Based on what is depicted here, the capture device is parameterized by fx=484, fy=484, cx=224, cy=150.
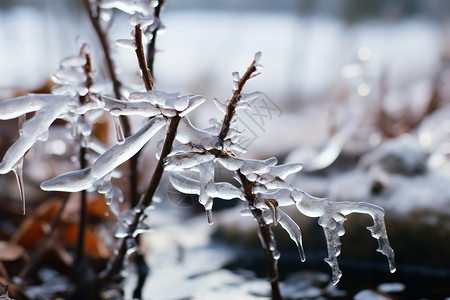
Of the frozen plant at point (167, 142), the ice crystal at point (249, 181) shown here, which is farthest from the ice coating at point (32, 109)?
the ice crystal at point (249, 181)

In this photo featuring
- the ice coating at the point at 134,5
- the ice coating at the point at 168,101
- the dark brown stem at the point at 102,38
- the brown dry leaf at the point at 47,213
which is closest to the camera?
the ice coating at the point at 168,101

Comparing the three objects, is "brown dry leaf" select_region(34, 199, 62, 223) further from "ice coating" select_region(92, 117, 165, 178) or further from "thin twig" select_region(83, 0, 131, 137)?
"ice coating" select_region(92, 117, 165, 178)

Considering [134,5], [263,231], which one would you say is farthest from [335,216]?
[134,5]

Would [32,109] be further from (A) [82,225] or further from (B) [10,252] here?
(B) [10,252]

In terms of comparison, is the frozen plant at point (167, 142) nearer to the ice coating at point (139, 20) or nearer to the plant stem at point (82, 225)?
the ice coating at point (139, 20)

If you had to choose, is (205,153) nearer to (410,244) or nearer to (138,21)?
(138,21)

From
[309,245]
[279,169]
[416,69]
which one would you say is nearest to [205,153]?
[279,169]
